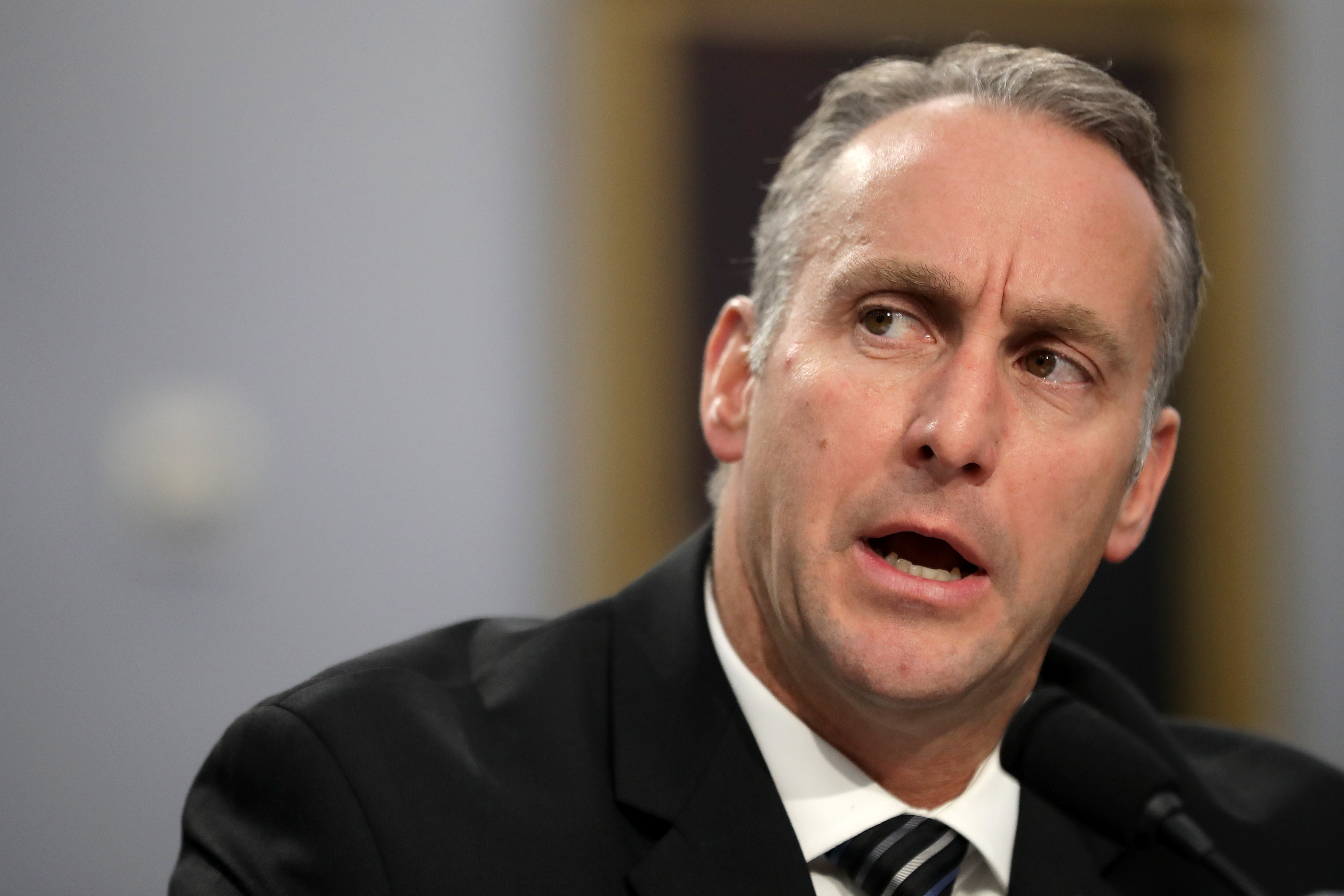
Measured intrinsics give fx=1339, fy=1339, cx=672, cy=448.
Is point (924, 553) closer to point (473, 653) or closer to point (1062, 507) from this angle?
point (1062, 507)

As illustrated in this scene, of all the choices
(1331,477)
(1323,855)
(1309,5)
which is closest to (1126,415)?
(1323,855)

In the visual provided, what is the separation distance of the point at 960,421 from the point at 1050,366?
8.5 inches

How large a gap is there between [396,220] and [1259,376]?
2.37 metres

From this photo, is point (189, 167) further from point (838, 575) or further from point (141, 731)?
point (838, 575)

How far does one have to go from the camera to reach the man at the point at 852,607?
1403 mm

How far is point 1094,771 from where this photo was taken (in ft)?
5.57

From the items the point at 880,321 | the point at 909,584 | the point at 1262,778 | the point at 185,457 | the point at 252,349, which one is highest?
the point at 880,321

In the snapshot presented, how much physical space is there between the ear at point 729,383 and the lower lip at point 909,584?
12.6 inches

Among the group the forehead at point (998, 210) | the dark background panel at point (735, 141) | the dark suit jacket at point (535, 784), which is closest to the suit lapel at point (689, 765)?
the dark suit jacket at point (535, 784)

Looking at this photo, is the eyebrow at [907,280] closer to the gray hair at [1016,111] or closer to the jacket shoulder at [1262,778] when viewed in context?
the gray hair at [1016,111]

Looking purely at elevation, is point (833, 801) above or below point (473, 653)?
below

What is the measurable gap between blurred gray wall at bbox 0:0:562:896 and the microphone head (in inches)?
63.5

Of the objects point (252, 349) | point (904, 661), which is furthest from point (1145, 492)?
point (252, 349)

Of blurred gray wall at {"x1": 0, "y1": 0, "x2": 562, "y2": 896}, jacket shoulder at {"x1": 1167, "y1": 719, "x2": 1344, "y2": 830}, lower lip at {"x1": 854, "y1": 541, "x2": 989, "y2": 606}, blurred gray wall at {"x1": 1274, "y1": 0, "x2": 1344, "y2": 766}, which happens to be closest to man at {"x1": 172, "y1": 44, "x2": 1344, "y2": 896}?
lower lip at {"x1": 854, "y1": 541, "x2": 989, "y2": 606}
